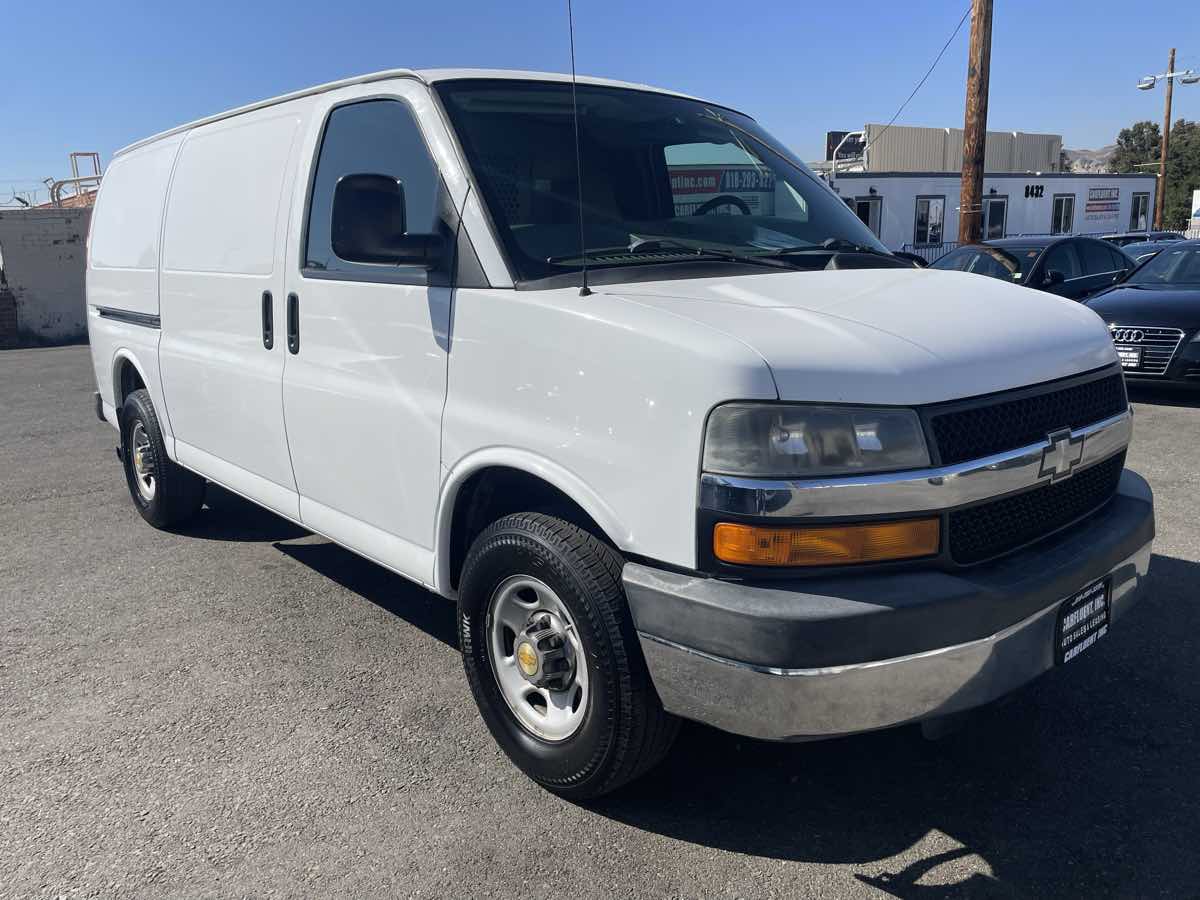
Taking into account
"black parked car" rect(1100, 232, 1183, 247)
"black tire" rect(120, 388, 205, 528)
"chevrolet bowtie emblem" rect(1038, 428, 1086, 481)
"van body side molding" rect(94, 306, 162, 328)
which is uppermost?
"van body side molding" rect(94, 306, 162, 328)

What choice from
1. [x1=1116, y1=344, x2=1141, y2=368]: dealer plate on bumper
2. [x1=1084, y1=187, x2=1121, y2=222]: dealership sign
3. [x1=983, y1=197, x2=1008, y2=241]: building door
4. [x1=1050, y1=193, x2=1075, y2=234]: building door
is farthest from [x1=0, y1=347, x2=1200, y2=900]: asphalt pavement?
[x1=1084, y1=187, x2=1121, y2=222]: dealership sign

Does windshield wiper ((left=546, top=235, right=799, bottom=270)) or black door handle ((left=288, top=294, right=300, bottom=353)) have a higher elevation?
windshield wiper ((left=546, top=235, right=799, bottom=270))

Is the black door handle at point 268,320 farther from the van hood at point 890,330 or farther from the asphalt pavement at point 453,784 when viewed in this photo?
the van hood at point 890,330

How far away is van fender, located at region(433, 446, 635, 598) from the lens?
8.39 feet

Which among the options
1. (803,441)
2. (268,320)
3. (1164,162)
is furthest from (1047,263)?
(1164,162)

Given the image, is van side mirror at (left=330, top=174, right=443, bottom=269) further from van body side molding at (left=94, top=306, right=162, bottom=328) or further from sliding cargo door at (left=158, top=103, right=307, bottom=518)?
van body side molding at (left=94, top=306, right=162, bottom=328)

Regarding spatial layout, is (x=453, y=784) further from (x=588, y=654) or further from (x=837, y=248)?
(x=837, y=248)

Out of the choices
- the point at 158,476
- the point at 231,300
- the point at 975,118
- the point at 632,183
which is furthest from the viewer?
the point at 975,118

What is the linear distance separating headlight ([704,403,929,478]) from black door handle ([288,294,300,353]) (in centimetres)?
206

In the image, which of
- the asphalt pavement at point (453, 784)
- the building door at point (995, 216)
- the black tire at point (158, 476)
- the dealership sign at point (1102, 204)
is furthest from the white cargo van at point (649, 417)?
the dealership sign at point (1102, 204)

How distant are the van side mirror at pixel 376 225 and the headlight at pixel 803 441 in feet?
3.83

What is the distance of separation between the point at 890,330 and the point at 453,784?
189cm

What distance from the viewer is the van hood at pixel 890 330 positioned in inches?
91.2

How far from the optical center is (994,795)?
293 centimetres
